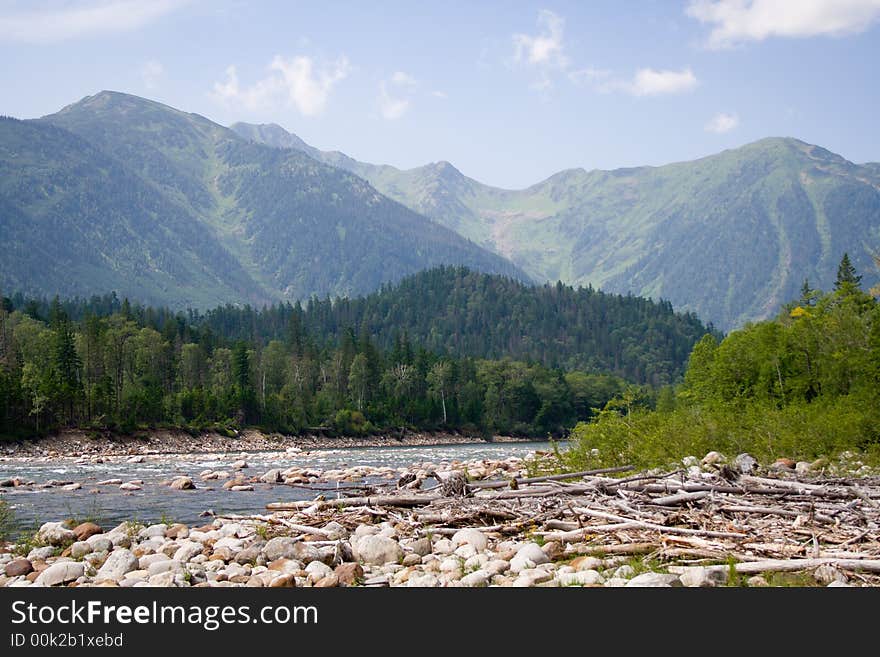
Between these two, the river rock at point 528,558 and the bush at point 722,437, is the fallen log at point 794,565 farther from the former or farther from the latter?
the bush at point 722,437

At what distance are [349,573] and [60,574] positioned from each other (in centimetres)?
550

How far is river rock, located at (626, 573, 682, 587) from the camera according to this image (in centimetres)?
1127

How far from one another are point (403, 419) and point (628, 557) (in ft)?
391

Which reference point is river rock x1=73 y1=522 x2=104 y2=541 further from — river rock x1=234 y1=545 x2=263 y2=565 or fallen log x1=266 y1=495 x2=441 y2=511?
river rock x1=234 y1=545 x2=263 y2=565

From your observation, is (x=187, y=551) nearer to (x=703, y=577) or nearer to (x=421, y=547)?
(x=421, y=547)

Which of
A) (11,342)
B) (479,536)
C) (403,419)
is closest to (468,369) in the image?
(403,419)

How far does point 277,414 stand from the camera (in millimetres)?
116938

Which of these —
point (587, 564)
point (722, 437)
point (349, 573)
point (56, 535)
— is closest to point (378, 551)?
point (349, 573)

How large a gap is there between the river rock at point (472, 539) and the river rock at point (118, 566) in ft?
20.4

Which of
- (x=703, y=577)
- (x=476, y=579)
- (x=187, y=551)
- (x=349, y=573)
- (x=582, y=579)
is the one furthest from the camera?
(x=187, y=551)

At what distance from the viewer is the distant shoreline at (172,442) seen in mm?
78062

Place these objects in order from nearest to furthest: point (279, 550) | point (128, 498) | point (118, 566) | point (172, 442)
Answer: point (118, 566), point (279, 550), point (128, 498), point (172, 442)

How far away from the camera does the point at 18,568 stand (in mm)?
16062

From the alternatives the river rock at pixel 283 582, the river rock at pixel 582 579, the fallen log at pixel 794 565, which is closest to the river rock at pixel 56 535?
the river rock at pixel 283 582
